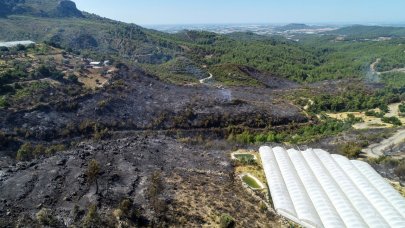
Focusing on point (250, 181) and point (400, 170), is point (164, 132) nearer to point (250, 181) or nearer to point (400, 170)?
point (250, 181)

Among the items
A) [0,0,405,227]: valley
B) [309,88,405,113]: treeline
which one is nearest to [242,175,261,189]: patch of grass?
[0,0,405,227]: valley

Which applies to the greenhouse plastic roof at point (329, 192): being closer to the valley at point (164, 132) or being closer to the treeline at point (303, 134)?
the valley at point (164, 132)

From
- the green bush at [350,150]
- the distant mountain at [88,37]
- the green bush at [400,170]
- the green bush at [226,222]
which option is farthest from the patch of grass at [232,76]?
the green bush at [226,222]

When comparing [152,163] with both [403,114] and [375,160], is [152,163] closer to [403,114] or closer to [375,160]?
[375,160]

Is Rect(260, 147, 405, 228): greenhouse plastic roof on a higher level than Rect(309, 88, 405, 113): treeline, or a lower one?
higher

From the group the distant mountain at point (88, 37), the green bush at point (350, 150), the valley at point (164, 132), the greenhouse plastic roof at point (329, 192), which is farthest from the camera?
the distant mountain at point (88, 37)

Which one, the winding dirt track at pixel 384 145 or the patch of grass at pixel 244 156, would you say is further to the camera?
the winding dirt track at pixel 384 145

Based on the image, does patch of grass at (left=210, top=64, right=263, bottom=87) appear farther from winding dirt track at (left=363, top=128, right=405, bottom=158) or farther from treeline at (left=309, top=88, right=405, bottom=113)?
winding dirt track at (left=363, top=128, right=405, bottom=158)
